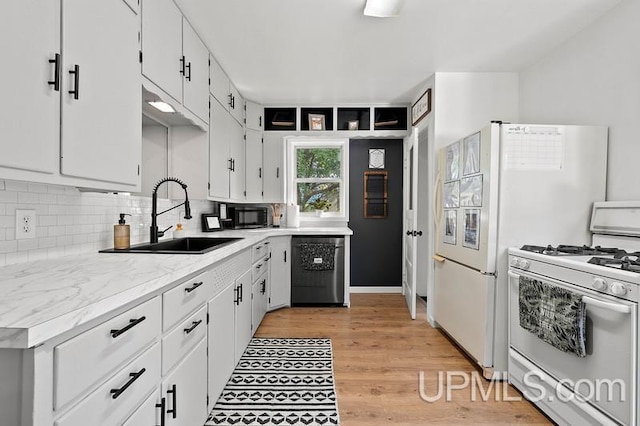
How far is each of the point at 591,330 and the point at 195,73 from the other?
9.41 ft

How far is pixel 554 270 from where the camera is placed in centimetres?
179

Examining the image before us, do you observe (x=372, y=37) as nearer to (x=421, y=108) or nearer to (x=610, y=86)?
(x=421, y=108)

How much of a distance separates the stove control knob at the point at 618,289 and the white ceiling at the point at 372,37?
184 cm

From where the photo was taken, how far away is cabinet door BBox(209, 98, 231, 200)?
2.93 meters

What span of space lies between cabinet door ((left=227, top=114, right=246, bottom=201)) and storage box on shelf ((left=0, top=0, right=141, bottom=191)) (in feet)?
6.04

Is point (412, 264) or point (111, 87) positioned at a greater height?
point (111, 87)

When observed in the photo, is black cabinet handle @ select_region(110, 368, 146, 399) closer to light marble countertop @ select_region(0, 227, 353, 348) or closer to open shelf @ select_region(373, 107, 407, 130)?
light marble countertop @ select_region(0, 227, 353, 348)

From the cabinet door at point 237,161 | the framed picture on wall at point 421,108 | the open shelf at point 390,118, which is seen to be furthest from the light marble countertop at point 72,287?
the open shelf at point 390,118

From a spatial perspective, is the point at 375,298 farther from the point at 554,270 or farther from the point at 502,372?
the point at 554,270

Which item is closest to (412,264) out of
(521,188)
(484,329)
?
(484,329)

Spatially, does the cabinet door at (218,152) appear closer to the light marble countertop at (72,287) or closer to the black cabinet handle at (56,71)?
the light marble countertop at (72,287)

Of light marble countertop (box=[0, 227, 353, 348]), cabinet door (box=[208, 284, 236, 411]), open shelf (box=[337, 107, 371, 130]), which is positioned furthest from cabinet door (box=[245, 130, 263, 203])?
light marble countertop (box=[0, 227, 353, 348])

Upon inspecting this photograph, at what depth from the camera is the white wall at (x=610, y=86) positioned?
2123 millimetres

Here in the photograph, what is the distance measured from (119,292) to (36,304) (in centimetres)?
18
